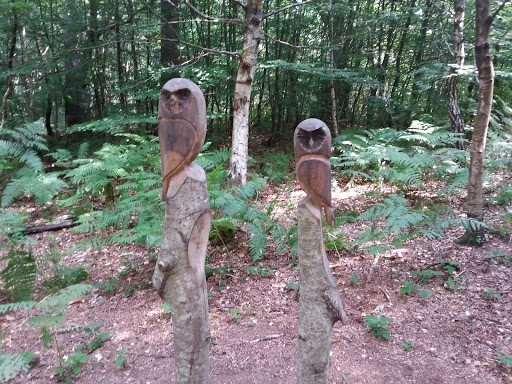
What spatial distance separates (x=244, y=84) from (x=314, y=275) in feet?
12.7

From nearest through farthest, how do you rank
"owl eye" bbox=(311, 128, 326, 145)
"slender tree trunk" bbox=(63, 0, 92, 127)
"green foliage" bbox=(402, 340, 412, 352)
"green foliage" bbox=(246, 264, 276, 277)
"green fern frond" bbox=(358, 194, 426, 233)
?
"owl eye" bbox=(311, 128, 326, 145) → "green foliage" bbox=(402, 340, 412, 352) → "green fern frond" bbox=(358, 194, 426, 233) → "green foliage" bbox=(246, 264, 276, 277) → "slender tree trunk" bbox=(63, 0, 92, 127)

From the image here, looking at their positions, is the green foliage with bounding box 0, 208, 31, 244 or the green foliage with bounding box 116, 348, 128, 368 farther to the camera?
the green foliage with bounding box 0, 208, 31, 244

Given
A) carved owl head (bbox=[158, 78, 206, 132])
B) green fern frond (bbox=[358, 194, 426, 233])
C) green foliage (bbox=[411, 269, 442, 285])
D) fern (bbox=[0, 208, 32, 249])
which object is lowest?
green foliage (bbox=[411, 269, 442, 285])

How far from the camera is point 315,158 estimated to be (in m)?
1.86

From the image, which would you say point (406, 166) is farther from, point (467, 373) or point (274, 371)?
point (274, 371)

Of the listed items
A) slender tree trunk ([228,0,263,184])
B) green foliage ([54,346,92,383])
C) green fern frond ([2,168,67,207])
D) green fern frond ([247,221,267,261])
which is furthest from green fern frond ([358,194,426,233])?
green fern frond ([2,168,67,207])

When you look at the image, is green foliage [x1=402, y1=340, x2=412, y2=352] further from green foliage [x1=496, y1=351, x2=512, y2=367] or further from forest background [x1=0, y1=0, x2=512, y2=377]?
forest background [x1=0, y1=0, x2=512, y2=377]

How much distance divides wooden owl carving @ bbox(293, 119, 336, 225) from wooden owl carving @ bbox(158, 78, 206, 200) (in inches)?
23.6

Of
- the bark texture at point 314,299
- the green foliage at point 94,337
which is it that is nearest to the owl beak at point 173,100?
the bark texture at point 314,299

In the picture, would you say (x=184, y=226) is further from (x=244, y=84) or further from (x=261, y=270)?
(x=244, y=84)

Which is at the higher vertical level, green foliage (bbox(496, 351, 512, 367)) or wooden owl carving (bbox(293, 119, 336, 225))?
wooden owl carving (bbox(293, 119, 336, 225))

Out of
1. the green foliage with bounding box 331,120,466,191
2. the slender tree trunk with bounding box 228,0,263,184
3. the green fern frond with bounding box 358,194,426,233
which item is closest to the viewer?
the green fern frond with bounding box 358,194,426,233

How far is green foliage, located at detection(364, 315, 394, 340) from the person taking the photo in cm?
297

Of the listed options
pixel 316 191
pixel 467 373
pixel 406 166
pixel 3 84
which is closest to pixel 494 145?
pixel 406 166
